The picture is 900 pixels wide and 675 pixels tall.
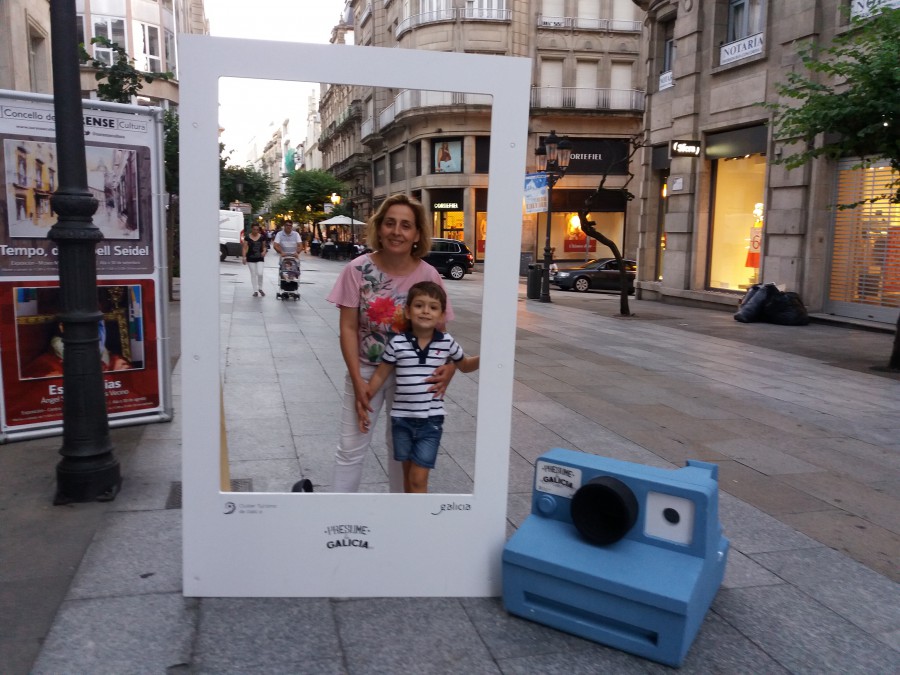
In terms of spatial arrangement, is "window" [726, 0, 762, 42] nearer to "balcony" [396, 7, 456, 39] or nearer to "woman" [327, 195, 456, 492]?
"balcony" [396, 7, 456, 39]

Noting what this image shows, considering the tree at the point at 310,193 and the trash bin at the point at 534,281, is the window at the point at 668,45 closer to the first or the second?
the trash bin at the point at 534,281

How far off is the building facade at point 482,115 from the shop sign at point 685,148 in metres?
1.44

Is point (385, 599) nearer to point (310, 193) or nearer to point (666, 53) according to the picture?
point (310, 193)

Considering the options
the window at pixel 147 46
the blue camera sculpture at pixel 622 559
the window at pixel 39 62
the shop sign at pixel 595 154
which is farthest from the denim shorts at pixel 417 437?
the window at pixel 147 46

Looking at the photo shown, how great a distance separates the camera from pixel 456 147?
11.0 feet

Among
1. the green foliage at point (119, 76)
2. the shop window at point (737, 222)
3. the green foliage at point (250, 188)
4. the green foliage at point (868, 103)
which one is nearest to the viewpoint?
the green foliage at point (250, 188)

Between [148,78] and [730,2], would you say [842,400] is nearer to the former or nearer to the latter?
[148,78]

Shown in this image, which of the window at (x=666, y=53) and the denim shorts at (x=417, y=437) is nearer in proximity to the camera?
the denim shorts at (x=417, y=437)

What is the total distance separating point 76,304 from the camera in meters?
4.28

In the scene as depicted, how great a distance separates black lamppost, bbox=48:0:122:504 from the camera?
4.16m

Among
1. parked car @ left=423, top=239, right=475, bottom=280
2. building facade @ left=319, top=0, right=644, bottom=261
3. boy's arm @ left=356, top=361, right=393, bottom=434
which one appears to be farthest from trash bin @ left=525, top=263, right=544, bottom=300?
boy's arm @ left=356, top=361, right=393, bottom=434

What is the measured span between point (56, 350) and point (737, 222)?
55.8 feet

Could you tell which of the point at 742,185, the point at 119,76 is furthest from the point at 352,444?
the point at 742,185

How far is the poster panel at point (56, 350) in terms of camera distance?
5395mm
